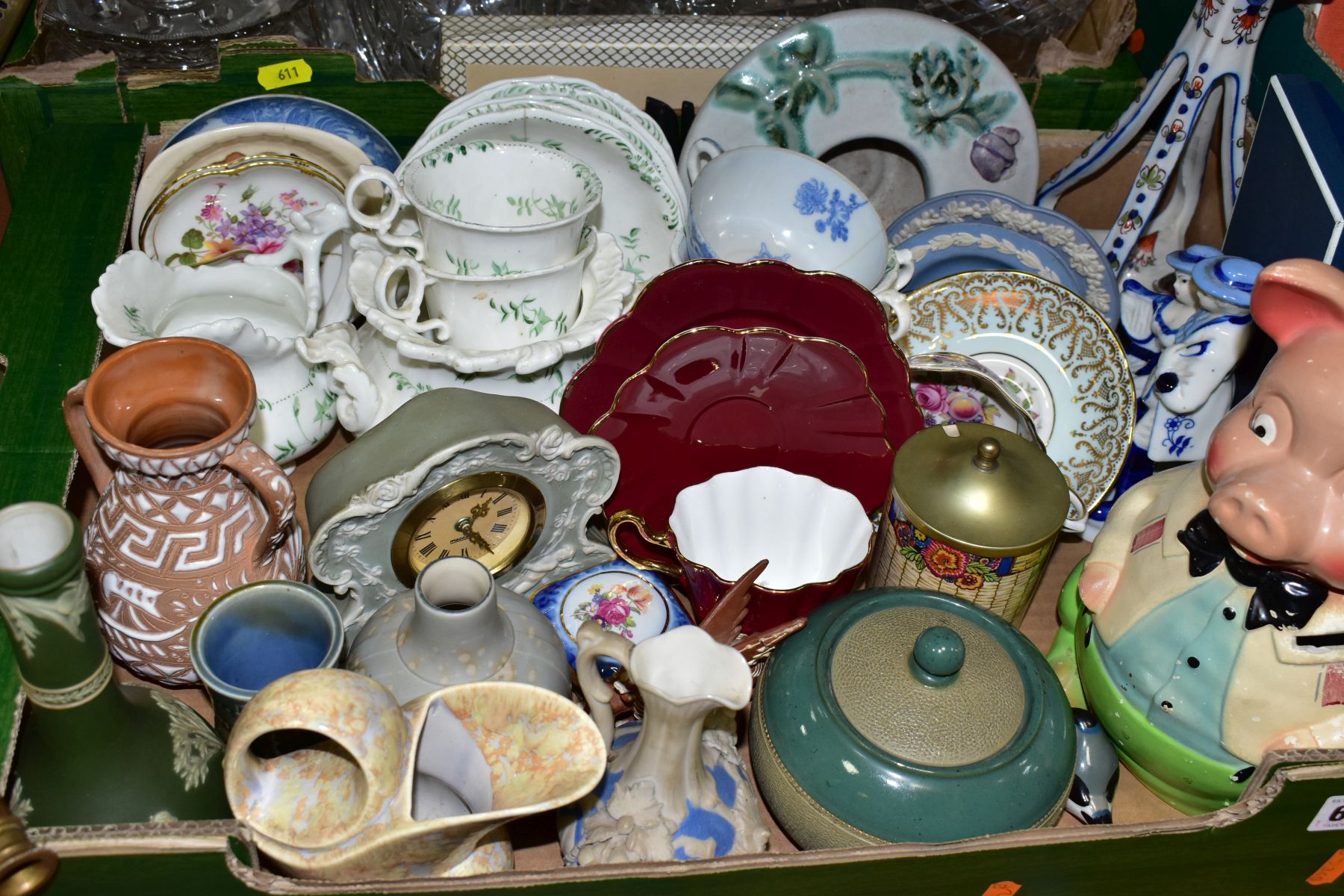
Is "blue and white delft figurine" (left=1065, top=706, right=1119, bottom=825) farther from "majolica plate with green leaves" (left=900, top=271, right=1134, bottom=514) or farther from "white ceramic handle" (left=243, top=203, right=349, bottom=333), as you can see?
"white ceramic handle" (left=243, top=203, right=349, bottom=333)

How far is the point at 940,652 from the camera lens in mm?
874

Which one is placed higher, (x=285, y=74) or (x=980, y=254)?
(x=285, y=74)

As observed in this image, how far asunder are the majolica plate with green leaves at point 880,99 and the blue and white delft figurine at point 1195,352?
0.31 metres

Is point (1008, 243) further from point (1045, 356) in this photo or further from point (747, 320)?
point (747, 320)

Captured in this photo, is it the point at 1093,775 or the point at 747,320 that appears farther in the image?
the point at 747,320

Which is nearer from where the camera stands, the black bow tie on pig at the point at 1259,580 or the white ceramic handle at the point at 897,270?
the black bow tie on pig at the point at 1259,580

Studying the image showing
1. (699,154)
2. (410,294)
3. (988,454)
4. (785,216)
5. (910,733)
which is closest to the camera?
(910,733)

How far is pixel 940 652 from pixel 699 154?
0.74m

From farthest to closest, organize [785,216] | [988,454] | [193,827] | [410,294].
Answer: [785,216] → [410,294] → [988,454] → [193,827]

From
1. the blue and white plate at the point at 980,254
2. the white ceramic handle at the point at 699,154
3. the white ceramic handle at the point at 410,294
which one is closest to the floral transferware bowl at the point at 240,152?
the white ceramic handle at the point at 410,294

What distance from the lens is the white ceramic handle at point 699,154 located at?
54.3 inches

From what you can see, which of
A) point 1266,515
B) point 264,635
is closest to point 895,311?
point 1266,515

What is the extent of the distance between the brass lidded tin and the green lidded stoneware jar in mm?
78

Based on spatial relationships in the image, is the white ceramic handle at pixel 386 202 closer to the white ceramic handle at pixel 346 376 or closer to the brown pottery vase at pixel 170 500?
the white ceramic handle at pixel 346 376
